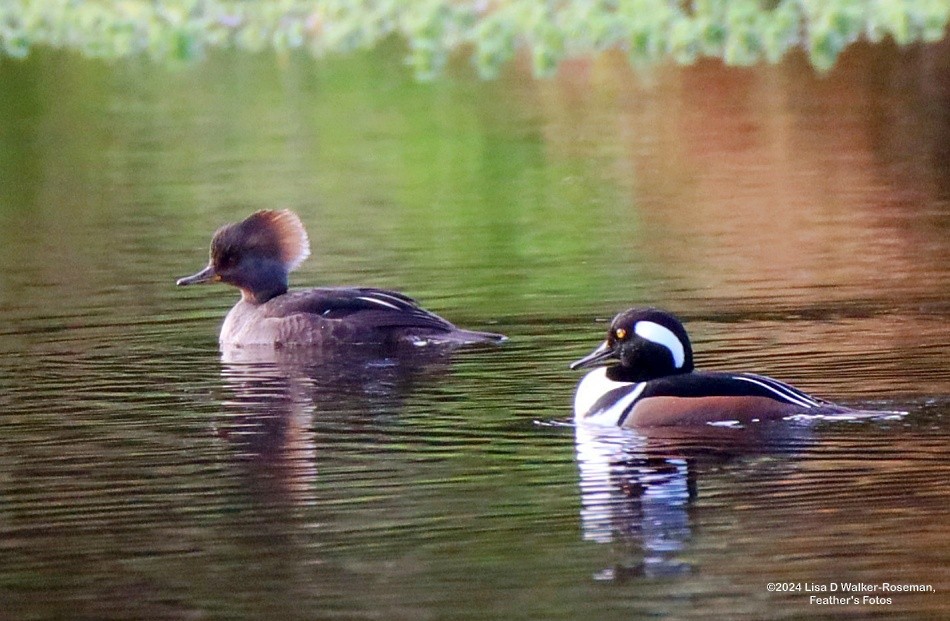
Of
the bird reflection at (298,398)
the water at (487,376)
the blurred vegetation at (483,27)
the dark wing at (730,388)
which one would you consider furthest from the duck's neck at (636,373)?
the blurred vegetation at (483,27)

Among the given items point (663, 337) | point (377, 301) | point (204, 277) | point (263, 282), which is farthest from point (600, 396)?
point (204, 277)

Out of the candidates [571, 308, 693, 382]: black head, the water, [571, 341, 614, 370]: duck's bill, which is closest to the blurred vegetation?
the water

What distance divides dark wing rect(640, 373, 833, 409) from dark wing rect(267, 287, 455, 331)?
110 inches

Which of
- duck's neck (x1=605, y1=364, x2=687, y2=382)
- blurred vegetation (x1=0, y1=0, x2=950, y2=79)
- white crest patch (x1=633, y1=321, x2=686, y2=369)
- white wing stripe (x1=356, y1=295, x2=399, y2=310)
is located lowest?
duck's neck (x1=605, y1=364, x2=687, y2=382)

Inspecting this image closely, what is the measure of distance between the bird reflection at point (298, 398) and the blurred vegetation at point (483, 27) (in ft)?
57.5

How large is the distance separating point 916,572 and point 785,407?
240 cm

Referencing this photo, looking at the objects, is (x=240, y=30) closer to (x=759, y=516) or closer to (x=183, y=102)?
(x=183, y=102)

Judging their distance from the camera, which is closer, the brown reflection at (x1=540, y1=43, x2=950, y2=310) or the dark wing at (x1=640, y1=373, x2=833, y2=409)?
the dark wing at (x1=640, y1=373, x2=833, y2=409)

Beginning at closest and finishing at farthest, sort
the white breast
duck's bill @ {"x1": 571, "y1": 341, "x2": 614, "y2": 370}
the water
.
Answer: the water < the white breast < duck's bill @ {"x1": 571, "y1": 341, "x2": 614, "y2": 370}

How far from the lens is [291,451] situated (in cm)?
945

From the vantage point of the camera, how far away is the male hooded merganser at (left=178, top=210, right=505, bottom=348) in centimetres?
1239

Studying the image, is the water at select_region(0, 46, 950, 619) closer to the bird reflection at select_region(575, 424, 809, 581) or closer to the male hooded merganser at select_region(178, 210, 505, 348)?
the bird reflection at select_region(575, 424, 809, 581)

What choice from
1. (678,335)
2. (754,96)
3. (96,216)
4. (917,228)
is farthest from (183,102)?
(678,335)

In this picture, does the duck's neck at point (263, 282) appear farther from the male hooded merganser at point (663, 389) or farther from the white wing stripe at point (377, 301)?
the male hooded merganser at point (663, 389)
